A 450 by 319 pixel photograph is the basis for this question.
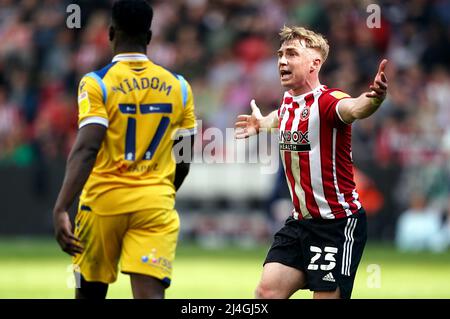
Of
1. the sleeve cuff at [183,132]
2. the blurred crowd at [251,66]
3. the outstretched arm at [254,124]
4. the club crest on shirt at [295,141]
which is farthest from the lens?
the blurred crowd at [251,66]

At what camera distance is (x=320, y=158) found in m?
7.81

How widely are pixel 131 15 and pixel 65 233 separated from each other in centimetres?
147

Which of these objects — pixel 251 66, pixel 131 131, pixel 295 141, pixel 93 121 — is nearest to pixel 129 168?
pixel 131 131

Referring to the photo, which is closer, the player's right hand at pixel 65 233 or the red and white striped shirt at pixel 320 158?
the player's right hand at pixel 65 233

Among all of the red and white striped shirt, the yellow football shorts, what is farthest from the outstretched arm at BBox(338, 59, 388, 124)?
the yellow football shorts

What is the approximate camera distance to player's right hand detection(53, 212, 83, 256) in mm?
7047

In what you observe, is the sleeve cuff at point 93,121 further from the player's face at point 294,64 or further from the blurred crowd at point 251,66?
the blurred crowd at point 251,66

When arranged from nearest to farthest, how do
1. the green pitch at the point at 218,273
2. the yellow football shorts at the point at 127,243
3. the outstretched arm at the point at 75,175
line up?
the outstretched arm at the point at 75,175
the yellow football shorts at the point at 127,243
the green pitch at the point at 218,273

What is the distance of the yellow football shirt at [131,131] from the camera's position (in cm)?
727

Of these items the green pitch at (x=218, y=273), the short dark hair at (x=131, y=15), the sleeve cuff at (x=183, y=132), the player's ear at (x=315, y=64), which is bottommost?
the green pitch at (x=218, y=273)

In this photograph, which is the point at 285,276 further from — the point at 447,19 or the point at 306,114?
the point at 447,19

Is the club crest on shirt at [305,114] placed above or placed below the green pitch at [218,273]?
above

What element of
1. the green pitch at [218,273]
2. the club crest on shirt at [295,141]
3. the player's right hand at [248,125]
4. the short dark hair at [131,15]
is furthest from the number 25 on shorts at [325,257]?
the green pitch at [218,273]

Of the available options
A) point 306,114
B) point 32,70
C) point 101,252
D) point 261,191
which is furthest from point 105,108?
point 32,70
